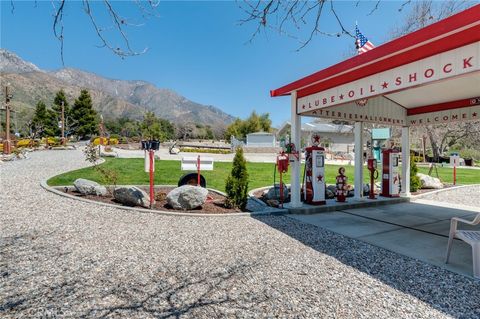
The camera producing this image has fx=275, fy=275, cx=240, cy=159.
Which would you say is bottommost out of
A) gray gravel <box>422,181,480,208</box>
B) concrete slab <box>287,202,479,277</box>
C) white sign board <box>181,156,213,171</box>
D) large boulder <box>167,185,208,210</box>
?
gray gravel <box>422,181,480,208</box>

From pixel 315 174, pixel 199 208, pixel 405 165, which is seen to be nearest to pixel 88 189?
pixel 199 208

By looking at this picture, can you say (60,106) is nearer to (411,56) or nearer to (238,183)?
(238,183)

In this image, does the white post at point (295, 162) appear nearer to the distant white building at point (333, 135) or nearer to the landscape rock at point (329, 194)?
the landscape rock at point (329, 194)

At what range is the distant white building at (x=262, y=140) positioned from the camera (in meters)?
35.2

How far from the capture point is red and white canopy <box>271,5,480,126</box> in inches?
133

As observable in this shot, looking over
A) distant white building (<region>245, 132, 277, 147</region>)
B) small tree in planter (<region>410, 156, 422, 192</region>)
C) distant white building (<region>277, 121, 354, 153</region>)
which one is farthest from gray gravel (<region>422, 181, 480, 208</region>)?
distant white building (<region>245, 132, 277, 147</region>)

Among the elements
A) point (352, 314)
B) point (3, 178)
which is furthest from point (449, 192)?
point (3, 178)

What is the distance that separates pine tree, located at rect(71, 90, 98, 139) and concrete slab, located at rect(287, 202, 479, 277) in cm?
4784

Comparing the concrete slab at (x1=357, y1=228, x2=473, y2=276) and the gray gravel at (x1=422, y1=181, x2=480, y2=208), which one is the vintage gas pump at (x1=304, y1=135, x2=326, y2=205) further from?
the gray gravel at (x1=422, y1=181, x2=480, y2=208)

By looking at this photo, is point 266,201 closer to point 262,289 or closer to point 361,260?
point 361,260

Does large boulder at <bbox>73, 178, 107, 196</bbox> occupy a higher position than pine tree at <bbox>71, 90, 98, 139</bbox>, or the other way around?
pine tree at <bbox>71, 90, 98, 139</bbox>

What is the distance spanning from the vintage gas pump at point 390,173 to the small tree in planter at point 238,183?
468 cm

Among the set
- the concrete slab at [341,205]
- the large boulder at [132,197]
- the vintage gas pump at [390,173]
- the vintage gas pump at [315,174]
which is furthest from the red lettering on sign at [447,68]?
the large boulder at [132,197]

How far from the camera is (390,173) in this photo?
8266 millimetres
